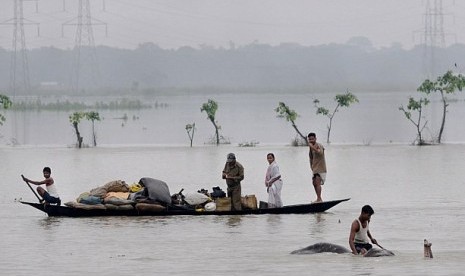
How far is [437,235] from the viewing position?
21344 mm

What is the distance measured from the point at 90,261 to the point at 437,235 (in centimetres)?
599

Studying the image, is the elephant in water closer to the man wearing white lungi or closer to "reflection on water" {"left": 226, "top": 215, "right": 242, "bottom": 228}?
"reflection on water" {"left": 226, "top": 215, "right": 242, "bottom": 228}

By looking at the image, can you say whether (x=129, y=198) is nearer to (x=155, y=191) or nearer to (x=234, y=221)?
(x=155, y=191)

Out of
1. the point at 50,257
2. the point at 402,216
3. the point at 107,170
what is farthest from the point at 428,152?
the point at 50,257

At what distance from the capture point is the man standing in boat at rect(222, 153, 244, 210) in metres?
23.1

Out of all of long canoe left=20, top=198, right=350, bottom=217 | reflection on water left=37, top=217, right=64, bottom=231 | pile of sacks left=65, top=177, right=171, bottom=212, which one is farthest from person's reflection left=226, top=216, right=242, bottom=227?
reflection on water left=37, top=217, right=64, bottom=231

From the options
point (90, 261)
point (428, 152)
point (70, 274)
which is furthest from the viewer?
point (428, 152)

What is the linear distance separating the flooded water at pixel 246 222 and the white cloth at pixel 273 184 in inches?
11.5

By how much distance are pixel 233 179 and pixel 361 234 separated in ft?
19.2

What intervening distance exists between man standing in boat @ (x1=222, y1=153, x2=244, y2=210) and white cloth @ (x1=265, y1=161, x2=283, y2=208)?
49 centimetres

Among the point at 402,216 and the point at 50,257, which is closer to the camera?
the point at 50,257

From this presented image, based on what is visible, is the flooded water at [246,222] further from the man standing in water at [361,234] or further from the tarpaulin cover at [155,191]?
the tarpaulin cover at [155,191]

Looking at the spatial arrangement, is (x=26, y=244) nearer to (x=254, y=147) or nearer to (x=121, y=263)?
(x=121, y=263)

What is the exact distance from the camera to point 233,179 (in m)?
23.2
